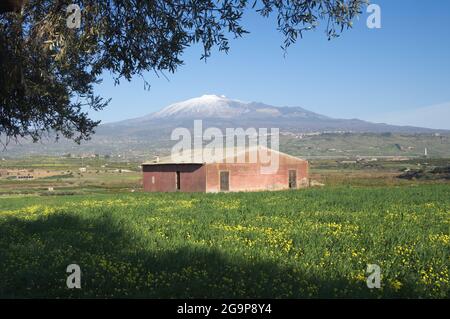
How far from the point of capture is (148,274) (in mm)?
9547

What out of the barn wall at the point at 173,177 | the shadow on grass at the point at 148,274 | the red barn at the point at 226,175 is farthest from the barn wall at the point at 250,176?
the shadow on grass at the point at 148,274

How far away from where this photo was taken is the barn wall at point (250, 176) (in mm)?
48688

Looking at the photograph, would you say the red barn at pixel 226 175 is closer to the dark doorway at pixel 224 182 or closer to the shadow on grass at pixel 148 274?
the dark doorway at pixel 224 182

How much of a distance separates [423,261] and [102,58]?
8215mm

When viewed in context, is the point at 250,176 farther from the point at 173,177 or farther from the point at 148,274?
the point at 148,274

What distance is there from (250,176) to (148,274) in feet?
133

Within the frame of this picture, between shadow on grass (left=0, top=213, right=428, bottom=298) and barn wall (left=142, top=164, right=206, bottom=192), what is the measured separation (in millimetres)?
35237

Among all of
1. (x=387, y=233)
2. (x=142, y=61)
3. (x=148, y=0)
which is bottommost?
(x=387, y=233)

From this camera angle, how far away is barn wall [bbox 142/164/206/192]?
4884 centimetres

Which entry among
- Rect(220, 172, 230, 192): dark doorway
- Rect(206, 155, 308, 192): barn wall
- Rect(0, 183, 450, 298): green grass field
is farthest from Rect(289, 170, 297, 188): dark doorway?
Rect(0, 183, 450, 298): green grass field

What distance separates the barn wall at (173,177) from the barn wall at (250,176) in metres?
1.01
